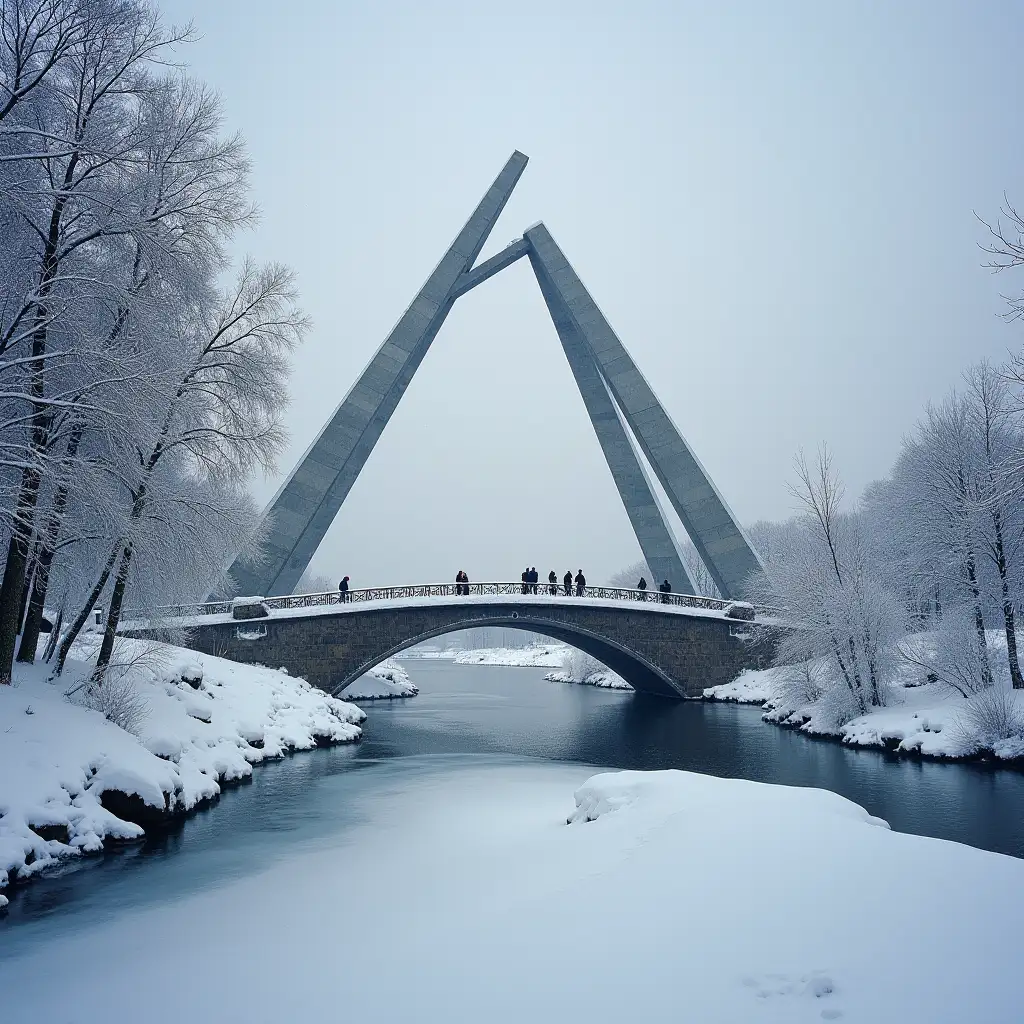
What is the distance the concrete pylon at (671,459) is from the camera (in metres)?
39.2

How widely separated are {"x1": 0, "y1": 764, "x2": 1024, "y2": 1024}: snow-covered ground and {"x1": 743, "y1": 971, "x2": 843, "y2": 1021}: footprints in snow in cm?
1

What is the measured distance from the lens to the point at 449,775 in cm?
1900

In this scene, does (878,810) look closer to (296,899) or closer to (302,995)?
(296,899)

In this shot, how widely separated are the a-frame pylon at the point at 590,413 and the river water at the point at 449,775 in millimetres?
9256

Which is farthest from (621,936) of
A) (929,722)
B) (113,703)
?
(929,722)

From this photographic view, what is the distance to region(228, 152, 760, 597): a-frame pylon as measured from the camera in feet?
120

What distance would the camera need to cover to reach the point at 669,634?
3709 cm

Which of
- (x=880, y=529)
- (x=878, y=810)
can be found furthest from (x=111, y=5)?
(x=880, y=529)

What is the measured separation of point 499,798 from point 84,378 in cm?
1141

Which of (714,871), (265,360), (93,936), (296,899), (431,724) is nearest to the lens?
(714,871)

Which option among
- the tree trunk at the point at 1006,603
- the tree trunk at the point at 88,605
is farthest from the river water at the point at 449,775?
the tree trunk at the point at 1006,603

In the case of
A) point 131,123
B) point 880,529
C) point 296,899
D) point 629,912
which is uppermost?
point 131,123

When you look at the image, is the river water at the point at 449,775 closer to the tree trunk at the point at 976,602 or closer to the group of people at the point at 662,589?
A: the tree trunk at the point at 976,602

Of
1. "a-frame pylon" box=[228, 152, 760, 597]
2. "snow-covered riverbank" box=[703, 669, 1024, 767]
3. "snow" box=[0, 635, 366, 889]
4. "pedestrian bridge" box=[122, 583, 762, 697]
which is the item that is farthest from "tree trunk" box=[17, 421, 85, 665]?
"snow-covered riverbank" box=[703, 669, 1024, 767]
